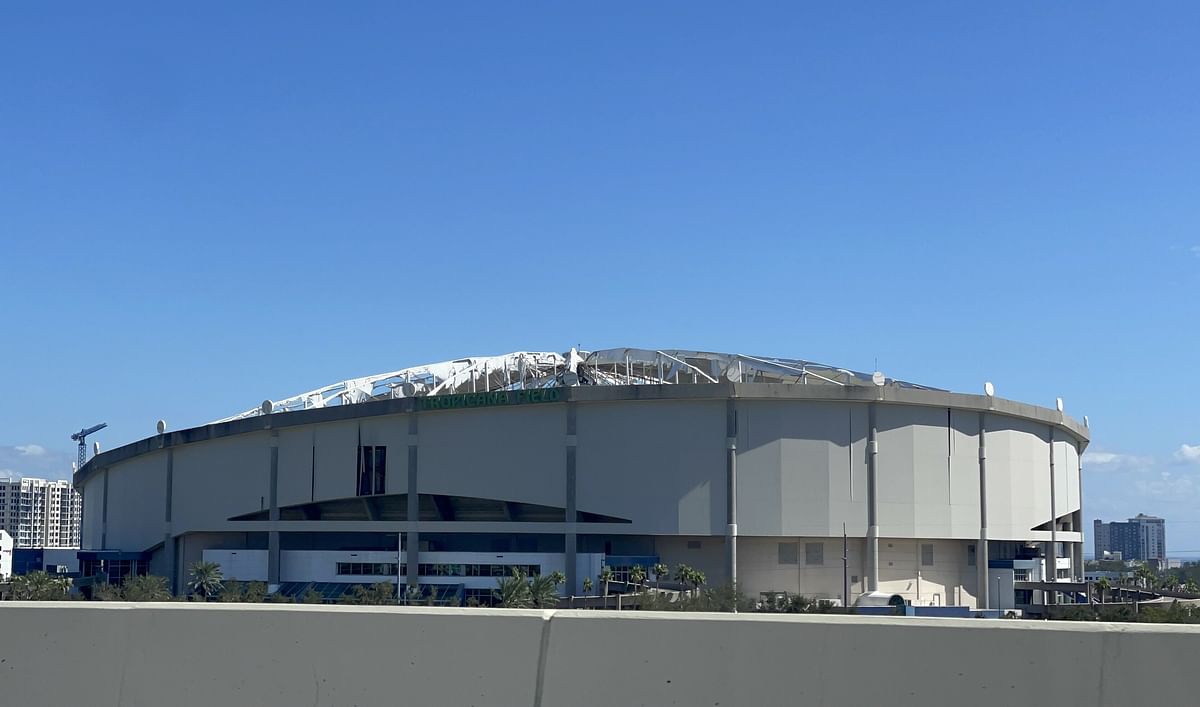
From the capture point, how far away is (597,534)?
8681 cm

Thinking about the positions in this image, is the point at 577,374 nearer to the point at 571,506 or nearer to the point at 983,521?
the point at 571,506

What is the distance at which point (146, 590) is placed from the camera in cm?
8362

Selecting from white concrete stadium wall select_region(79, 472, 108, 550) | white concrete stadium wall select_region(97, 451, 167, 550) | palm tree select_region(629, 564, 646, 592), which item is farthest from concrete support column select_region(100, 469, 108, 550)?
palm tree select_region(629, 564, 646, 592)

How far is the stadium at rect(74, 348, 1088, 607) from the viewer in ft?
279

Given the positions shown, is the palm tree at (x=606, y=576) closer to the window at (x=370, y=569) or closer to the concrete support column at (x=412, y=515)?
the concrete support column at (x=412, y=515)

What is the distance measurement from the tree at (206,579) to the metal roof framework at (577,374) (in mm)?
12471

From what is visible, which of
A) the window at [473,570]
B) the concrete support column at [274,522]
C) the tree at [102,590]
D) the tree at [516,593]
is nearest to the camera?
the tree at [516,593]

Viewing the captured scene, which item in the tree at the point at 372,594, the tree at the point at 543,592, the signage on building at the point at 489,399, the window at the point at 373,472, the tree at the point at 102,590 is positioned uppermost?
the signage on building at the point at 489,399

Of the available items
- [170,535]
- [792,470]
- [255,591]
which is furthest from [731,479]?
[170,535]

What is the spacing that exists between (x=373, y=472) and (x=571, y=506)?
15193mm

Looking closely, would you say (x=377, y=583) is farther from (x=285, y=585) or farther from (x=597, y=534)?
(x=597, y=534)

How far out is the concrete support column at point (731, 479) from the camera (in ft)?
277

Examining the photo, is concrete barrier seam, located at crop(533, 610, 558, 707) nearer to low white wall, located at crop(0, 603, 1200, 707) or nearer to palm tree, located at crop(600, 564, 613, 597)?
low white wall, located at crop(0, 603, 1200, 707)

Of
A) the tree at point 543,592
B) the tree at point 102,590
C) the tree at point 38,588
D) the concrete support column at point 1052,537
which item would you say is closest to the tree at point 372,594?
the tree at point 543,592
